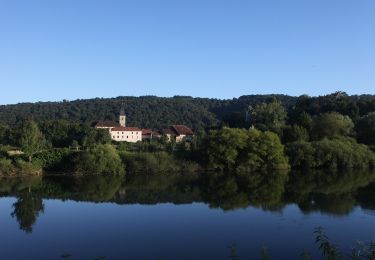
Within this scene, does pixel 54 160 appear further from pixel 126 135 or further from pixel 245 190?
pixel 126 135

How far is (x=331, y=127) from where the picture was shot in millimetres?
67312

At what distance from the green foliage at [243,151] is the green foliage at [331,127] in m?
14.3

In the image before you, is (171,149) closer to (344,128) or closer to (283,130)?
(283,130)

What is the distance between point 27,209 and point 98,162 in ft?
65.7

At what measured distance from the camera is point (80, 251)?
19.7m

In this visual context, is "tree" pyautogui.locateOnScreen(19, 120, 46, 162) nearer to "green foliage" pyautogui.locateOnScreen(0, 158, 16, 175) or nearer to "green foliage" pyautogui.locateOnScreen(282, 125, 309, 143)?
"green foliage" pyautogui.locateOnScreen(0, 158, 16, 175)

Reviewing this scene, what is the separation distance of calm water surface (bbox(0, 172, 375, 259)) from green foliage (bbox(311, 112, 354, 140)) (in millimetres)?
22573

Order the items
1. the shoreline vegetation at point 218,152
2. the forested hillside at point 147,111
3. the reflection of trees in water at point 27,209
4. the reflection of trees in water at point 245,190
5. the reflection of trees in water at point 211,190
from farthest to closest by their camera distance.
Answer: the forested hillside at point 147,111
the shoreline vegetation at point 218,152
the reflection of trees in water at point 245,190
the reflection of trees in water at point 211,190
the reflection of trees in water at point 27,209


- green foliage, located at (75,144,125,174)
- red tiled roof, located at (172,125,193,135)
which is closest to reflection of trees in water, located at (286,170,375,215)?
green foliage, located at (75,144,125,174)

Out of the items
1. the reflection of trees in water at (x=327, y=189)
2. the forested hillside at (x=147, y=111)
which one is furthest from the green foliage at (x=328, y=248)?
the forested hillside at (x=147, y=111)

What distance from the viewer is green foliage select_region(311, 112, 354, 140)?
2638 inches

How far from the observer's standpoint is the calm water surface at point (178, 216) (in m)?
20.0

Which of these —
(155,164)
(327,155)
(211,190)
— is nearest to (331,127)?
(327,155)

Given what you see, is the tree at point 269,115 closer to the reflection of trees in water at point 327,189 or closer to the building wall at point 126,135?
the reflection of trees in water at point 327,189
